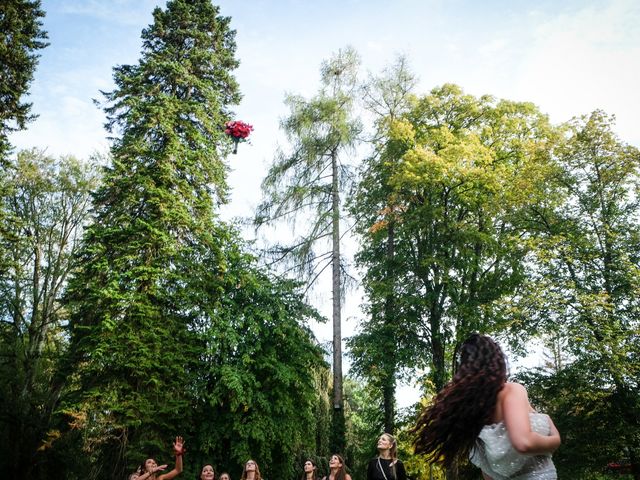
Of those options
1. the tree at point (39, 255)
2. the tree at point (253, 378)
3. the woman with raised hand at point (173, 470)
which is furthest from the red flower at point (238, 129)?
the tree at point (39, 255)

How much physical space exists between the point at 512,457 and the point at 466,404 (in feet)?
0.88

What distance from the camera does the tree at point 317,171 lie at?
1941cm

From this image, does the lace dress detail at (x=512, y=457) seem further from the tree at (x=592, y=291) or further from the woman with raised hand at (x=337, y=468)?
the tree at (x=592, y=291)

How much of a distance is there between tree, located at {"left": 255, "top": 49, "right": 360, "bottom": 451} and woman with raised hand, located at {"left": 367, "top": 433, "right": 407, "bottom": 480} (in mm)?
11973

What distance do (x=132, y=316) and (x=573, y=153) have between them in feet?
49.6

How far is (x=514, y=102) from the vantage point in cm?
1922

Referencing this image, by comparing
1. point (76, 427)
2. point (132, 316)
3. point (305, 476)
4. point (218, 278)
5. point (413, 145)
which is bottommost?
point (305, 476)

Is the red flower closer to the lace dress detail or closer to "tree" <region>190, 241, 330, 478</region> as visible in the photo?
"tree" <region>190, 241, 330, 478</region>

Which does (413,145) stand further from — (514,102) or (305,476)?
(305,476)

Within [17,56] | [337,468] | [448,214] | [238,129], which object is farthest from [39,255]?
[337,468]

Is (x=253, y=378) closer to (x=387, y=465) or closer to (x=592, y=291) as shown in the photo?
(x=387, y=465)

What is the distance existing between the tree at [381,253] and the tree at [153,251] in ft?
20.3

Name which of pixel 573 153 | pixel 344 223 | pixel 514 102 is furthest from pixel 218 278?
pixel 514 102

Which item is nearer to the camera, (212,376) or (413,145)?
(212,376)
